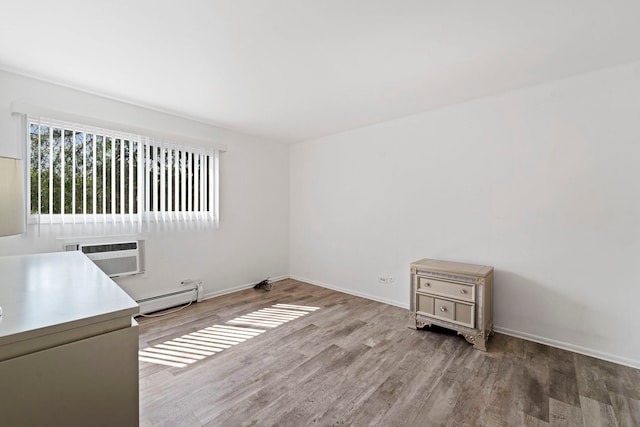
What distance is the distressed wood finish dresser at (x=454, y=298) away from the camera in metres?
2.55

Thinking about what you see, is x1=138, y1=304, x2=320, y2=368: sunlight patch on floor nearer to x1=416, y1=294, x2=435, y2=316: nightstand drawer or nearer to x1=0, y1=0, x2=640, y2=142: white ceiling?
x1=416, y1=294, x2=435, y2=316: nightstand drawer

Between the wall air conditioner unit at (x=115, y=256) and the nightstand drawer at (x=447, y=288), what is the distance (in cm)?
316

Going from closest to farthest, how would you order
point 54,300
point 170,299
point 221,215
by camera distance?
point 54,300 < point 170,299 < point 221,215

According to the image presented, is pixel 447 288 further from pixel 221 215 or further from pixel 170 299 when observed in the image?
pixel 170 299

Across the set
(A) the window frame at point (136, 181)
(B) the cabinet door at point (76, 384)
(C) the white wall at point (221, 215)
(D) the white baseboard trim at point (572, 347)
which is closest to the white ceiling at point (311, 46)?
(C) the white wall at point (221, 215)

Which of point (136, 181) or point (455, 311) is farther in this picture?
point (136, 181)

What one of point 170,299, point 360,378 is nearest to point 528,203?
point 360,378

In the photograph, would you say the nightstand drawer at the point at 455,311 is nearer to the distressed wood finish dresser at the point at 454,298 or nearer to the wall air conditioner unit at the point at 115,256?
the distressed wood finish dresser at the point at 454,298

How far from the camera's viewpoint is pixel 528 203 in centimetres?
273

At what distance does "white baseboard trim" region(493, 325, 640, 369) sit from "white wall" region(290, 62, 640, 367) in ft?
0.04

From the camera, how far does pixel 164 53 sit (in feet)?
7.06

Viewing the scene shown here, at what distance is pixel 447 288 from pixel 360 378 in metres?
1.24

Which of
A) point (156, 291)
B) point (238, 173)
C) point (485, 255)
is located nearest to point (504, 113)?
point (485, 255)

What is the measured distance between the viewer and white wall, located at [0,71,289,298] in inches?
101
